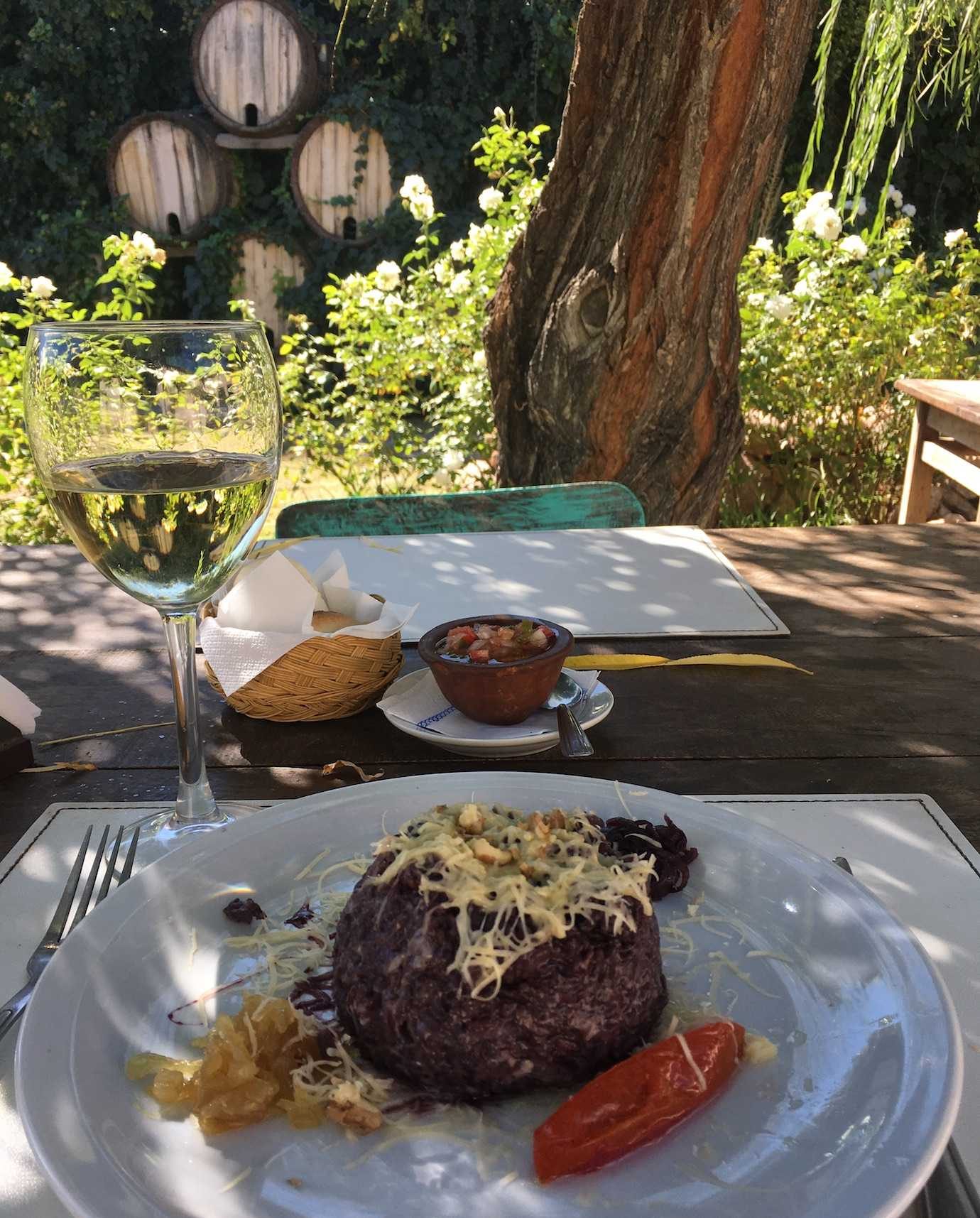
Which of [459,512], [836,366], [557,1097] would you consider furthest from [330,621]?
[836,366]

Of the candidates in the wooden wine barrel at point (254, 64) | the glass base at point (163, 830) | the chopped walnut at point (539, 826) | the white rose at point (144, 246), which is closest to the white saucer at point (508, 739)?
the glass base at point (163, 830)

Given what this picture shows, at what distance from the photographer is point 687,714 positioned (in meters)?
1.41

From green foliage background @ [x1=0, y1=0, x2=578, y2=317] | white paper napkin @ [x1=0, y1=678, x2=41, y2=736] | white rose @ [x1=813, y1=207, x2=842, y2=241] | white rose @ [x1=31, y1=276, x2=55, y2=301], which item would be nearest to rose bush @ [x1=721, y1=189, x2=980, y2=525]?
white rose @ [x1=813, y1=207, x2=842, y2=241]

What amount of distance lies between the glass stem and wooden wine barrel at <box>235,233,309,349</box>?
697 centimetres

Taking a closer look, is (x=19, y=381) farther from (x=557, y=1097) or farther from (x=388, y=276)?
(x=557, y=1097)

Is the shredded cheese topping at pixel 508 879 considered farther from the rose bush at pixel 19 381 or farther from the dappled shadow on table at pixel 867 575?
the rose bush at pixel 19 381

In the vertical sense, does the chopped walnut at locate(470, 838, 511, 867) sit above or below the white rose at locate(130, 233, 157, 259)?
below

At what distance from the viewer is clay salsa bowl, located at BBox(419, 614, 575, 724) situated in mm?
1262

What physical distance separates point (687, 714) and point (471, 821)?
0.71m

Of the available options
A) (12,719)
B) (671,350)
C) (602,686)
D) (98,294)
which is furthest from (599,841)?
(98,294)

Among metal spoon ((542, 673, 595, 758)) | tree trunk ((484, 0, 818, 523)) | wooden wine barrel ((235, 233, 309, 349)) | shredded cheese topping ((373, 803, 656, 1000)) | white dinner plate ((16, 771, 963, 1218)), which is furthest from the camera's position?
wooden wine barrel ((235, 233, 309, 349))

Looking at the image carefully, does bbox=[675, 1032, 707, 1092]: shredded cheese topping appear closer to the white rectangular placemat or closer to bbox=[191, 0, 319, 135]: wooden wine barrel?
the white rectangular placemat

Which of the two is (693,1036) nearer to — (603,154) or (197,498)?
(197,498)

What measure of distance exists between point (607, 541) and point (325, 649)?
40.8 inches
